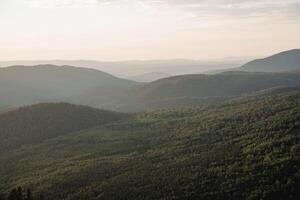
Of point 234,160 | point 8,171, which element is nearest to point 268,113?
point 234,160

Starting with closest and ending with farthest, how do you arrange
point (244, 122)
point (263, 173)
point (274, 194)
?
1. point (274, 194)
2. point (263, 173)
3. point (244, 122)

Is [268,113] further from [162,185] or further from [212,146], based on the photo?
[162,185]

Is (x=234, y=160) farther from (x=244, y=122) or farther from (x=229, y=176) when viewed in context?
(x=244, y=122)

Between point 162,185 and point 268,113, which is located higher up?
point 268,113

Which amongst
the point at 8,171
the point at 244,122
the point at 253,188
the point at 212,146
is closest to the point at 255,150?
the point at 212,146

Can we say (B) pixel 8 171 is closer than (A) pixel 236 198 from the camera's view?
No

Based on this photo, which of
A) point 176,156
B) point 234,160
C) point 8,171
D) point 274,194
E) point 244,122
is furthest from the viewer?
point 244,122
